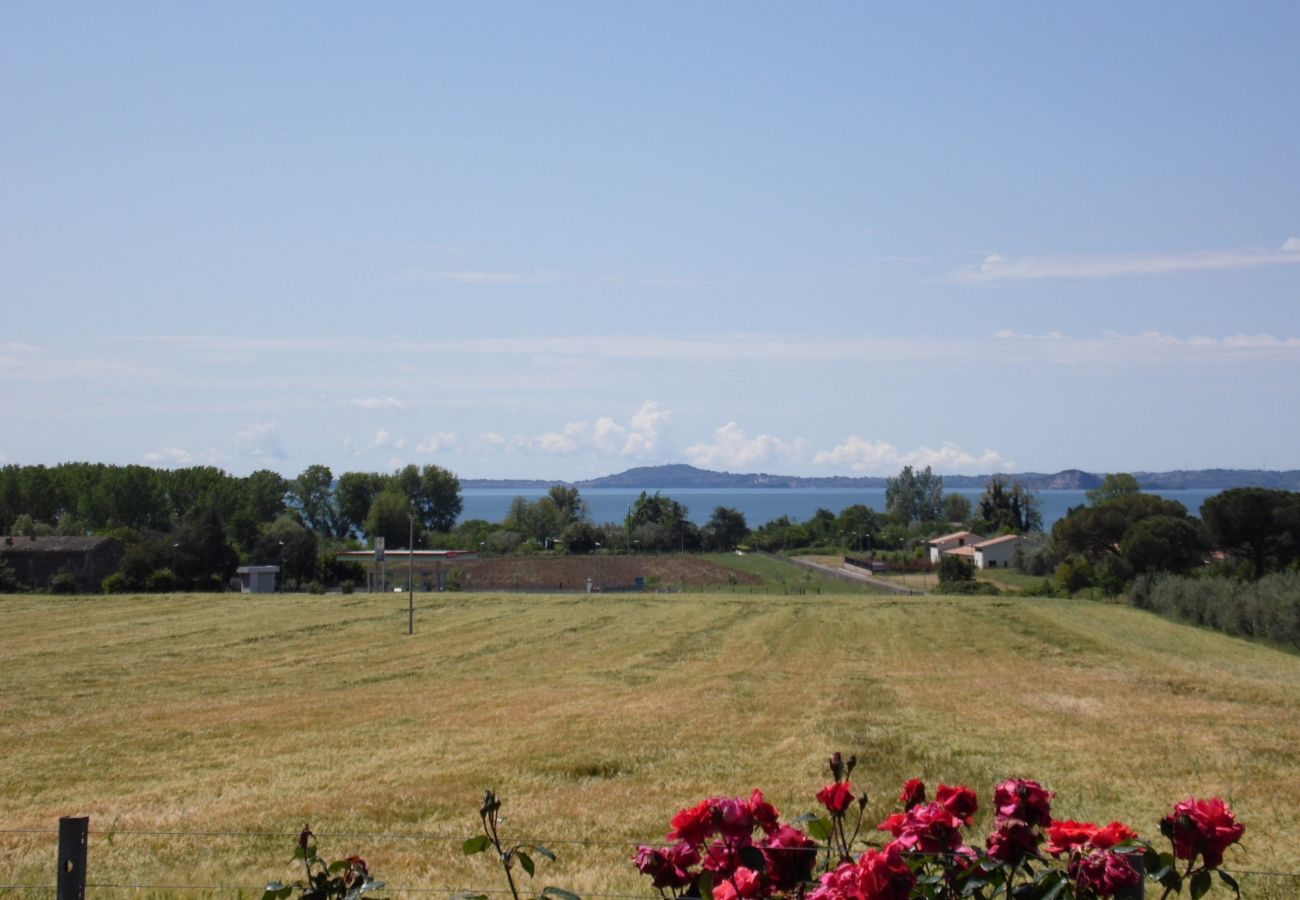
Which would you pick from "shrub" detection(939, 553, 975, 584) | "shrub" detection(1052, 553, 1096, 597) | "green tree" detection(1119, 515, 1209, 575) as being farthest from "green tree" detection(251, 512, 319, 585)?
"green tree" detection(1119, 515, 1209, 575)

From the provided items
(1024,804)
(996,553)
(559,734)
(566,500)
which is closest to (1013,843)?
(1024,804)

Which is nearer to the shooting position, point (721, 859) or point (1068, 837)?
point (1068, 837)

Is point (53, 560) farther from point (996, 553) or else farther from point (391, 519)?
point (996, 553)

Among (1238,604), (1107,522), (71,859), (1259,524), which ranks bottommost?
(1238,604)

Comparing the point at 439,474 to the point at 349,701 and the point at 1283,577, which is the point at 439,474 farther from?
the point at 349,701

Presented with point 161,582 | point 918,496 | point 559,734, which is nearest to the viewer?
point 559,734

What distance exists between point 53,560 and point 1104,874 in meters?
86.6

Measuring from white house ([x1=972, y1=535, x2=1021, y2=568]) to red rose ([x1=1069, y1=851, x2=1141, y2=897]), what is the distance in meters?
Answer: 114

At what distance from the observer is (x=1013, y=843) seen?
4.07m

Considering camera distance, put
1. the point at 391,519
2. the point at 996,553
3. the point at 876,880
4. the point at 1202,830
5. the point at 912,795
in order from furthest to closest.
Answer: the point at 391,519 < the point at 996,553 < the point at 912,795 < the point at 1202,830 < the point at 876,880

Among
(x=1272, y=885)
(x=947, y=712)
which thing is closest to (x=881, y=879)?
(x=1272, y=885)

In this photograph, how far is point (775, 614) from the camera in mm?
52812

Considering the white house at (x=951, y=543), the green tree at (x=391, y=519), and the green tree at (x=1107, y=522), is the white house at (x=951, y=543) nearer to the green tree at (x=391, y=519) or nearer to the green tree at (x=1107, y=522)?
the green tree at (x=1107, y=522)

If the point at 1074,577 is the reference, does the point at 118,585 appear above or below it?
above
